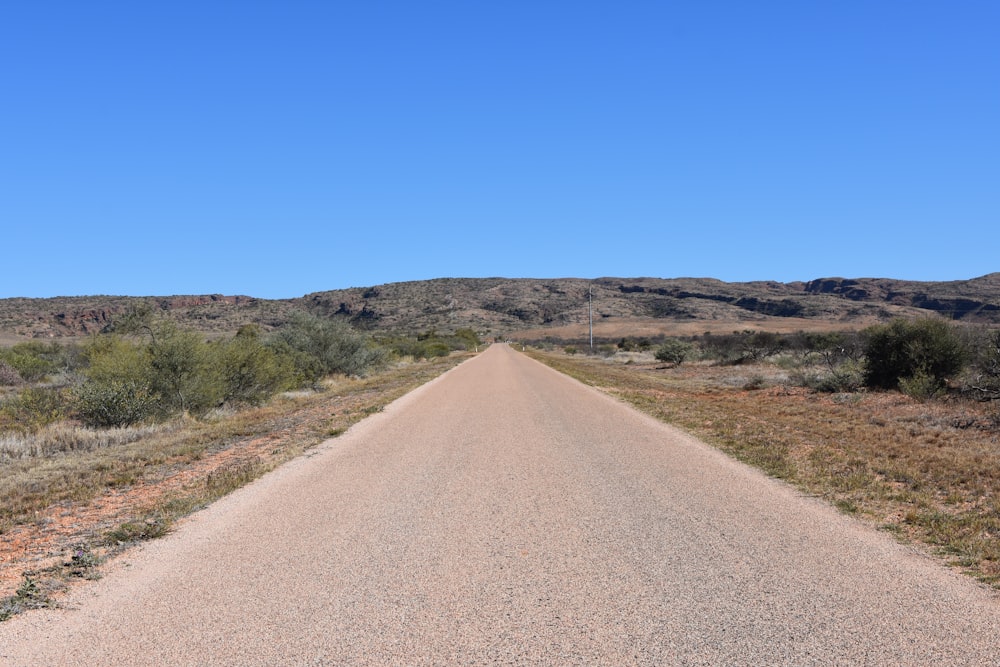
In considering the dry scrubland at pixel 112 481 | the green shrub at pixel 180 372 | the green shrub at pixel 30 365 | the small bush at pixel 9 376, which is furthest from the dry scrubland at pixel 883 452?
the green shrub at pixel 30 365

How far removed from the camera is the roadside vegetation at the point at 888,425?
7.32 m

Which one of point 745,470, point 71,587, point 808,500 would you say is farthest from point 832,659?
point 745,470

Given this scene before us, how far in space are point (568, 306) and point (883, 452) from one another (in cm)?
Answer: 15377

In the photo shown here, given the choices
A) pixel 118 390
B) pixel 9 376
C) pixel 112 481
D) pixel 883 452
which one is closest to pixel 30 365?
pixel 9 376

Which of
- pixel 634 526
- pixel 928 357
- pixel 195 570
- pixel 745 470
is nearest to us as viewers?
pixel 195 570

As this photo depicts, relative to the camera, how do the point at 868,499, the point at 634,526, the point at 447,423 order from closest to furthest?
the point at 634,526 < the point at 868,499 < the point at 447,423

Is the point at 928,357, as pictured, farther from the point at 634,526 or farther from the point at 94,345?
the point at 94,345

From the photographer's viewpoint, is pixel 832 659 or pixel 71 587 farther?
pixel 71 587

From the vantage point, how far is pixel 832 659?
3.96 m

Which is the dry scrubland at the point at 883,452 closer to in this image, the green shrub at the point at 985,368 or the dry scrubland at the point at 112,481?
the green shrub at the point at 985,368

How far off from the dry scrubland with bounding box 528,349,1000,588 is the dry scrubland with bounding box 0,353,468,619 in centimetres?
744

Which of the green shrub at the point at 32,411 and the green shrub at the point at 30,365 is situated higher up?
the green shrub at the point at 30,365

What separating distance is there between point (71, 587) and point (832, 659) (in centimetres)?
542

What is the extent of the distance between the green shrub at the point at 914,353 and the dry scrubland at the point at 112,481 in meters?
17.0
